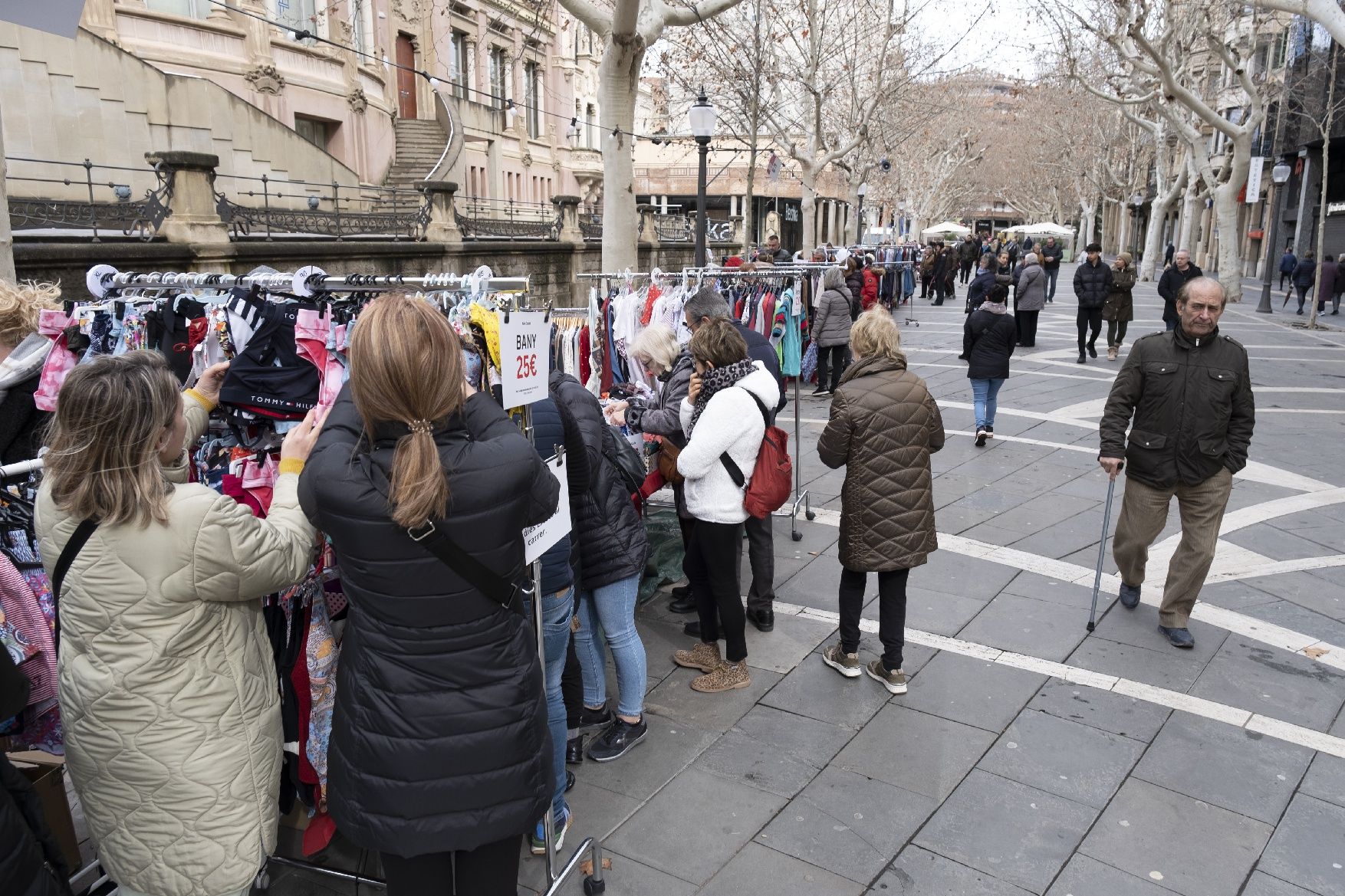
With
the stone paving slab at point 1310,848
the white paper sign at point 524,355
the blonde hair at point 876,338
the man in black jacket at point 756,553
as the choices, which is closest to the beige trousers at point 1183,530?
the stone paving slab at point 1310,848

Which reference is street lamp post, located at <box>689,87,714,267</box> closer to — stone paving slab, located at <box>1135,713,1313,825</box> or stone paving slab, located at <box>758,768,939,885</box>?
stone paving slab, located at <box>1135,713,1313,825</box>

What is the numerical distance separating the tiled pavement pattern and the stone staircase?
81.2 ft

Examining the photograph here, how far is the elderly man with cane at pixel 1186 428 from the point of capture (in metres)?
4.83

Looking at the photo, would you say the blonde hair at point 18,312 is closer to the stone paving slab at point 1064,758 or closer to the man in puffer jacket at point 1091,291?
the stone paving slab at point 1064,758

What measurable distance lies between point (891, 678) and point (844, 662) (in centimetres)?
26

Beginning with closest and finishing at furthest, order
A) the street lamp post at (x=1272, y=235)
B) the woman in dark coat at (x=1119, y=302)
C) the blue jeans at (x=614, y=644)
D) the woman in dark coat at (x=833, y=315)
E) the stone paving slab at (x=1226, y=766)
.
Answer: the stone paving slab at (x=1226, y=766) → the blue jeans at (x=614, y=644) → the woman in dark coat at (x=833, y=315) → the woman in dark coat at (x=1119, y=302) → the street lamp post at (x=1272, y=235)

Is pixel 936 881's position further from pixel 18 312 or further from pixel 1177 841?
pixel 18 312

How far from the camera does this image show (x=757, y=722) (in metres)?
4.31

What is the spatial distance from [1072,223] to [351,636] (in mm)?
82420

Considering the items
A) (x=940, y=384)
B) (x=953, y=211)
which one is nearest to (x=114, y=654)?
(x=940, y=384)

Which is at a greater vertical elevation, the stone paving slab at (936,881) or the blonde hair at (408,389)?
the blonde hair at (408,389)

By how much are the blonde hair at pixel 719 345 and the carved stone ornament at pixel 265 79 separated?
72.9ft

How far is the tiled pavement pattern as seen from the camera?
10.9 ft

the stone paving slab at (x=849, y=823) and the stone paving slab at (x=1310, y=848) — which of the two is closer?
the stone paving slab at (x=1310, y=848)
